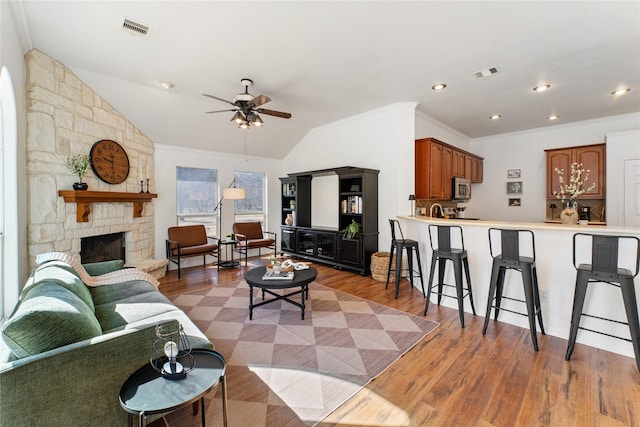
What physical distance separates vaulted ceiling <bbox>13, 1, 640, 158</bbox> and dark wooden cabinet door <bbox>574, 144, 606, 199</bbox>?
2.13ft

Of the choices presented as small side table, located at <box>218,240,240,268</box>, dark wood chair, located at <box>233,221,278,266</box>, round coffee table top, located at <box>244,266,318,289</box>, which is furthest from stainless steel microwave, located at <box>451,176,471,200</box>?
small side table, located at <box>218,240,240,268</box>

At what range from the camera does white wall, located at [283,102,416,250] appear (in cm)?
479

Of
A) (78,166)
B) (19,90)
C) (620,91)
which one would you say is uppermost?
(620,91)

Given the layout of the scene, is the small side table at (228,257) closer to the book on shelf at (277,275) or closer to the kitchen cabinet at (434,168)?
the book on shelf at (277,275)

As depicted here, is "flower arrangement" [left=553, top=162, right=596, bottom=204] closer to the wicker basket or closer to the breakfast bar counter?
the breakfast bar counter

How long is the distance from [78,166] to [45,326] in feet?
10.8

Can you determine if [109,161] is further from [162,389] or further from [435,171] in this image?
[435,171]

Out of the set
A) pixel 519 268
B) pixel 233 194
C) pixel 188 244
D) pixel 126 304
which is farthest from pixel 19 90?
pixel 519 268

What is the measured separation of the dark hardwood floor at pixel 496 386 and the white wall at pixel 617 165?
3672 mm

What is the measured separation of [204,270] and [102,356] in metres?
4.18

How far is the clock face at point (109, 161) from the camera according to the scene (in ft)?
13.5

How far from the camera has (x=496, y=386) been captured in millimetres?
2074

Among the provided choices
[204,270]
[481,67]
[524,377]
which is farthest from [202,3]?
[204,270]

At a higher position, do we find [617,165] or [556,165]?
[556,165]
